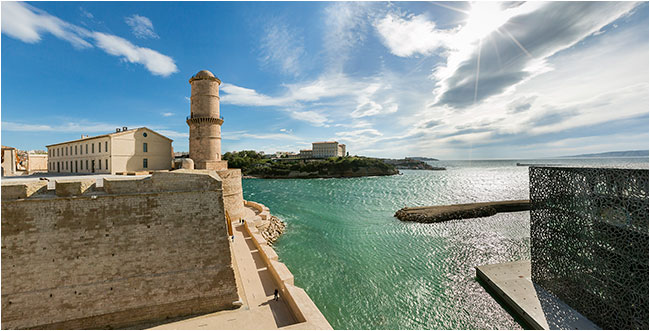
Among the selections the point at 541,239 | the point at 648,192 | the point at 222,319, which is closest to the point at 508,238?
the point at 541,239

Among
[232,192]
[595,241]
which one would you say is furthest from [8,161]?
[595,241]

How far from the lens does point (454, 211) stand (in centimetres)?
2538

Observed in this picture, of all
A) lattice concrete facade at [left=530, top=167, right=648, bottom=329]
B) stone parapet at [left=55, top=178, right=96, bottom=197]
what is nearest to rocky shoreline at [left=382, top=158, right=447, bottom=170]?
lattice concrete facade at [left=530, top=167, right=648, bottom=329]

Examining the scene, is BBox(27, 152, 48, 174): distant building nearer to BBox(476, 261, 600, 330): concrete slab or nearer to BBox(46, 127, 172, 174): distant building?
BBox(46, 127, 172, 174): distant building

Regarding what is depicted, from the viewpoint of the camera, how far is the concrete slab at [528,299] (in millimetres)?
8070

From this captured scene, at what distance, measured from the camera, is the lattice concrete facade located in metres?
7.00

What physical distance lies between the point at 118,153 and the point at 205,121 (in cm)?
504

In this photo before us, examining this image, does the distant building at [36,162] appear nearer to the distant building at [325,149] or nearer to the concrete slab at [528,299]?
the concrete slab at [528,299]

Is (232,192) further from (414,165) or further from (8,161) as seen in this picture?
(414,165)

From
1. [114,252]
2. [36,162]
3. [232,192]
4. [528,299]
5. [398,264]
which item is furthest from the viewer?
[36,162]

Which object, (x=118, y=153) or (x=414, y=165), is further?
(x=414, y=165)

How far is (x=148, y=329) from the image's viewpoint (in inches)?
257

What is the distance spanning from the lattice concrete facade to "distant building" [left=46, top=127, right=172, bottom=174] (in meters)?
20.7

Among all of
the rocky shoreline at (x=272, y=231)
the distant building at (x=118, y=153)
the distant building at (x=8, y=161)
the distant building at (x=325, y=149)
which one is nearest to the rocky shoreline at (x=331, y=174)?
the distant building at (x=325, y=149)
